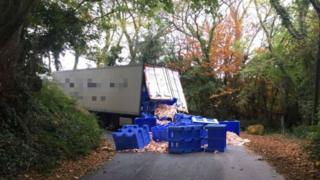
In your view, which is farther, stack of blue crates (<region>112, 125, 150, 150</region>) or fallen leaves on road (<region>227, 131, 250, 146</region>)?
fallen leaves on road (<region>227, 131, 250, 146</region>)

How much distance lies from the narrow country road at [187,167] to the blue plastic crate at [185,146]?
1.50 ft

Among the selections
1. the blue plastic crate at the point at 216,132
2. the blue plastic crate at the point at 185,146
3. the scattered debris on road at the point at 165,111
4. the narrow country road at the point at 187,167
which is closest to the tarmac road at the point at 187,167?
the narrow country road at the point at 187,167

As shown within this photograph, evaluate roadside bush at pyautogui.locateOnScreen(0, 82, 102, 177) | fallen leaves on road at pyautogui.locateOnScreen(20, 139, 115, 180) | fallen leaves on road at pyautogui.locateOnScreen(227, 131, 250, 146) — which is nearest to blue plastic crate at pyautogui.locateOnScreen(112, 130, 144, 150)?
fallen leaves on road at pyautogui.locateOnScreen(20, 139, 115, 180)

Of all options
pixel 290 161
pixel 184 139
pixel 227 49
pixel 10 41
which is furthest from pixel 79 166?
pixel 227 49

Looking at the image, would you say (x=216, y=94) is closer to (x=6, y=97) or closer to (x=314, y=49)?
(x=314, y=49)

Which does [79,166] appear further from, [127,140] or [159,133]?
[159,133]

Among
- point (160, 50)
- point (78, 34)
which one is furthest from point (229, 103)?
point (78, 34)

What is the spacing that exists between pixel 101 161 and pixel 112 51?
104 feet

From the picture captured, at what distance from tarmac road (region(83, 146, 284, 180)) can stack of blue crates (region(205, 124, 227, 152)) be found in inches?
13.1

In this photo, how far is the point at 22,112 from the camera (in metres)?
14.0

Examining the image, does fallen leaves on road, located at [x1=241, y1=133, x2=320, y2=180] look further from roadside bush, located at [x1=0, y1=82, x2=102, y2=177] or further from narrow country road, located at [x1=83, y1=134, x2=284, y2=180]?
roadside bush, located at [x1=0, y1=82, x2=102, y2=177]

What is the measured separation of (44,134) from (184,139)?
4657mm

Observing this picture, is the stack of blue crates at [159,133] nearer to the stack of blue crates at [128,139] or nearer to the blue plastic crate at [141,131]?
the blue plastic crate at [141,131]

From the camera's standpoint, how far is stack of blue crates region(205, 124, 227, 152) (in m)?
16.7
